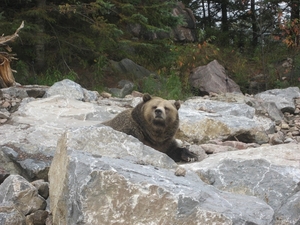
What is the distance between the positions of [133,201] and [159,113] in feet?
9.82

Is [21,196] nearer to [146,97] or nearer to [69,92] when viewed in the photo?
[146,97]

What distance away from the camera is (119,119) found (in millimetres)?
6184

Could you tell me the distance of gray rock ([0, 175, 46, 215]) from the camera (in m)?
3.51

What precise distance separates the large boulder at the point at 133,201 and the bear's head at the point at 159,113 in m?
2.68

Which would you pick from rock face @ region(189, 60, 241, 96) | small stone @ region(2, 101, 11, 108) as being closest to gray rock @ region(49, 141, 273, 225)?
small stone @ region(2, 101, 11, 108)

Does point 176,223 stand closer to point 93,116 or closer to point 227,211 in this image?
point 227,211

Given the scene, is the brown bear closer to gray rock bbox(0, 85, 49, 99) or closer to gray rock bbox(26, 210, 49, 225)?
gray rock bbox(26, 210, 49, 225)

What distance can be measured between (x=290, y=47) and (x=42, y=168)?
13.2 meters

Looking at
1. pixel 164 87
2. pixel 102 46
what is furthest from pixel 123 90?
pixel 102 46

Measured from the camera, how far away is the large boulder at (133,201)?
2.89 metres

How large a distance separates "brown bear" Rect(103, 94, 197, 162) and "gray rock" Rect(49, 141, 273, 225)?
2716 millimetres

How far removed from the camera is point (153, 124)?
19.5ft

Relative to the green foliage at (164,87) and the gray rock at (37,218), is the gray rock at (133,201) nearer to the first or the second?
the gray rock at (37,218)

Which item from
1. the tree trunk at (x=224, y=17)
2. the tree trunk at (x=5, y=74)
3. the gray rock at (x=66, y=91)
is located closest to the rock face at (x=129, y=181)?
the gray rock at (x=66, y=91)
